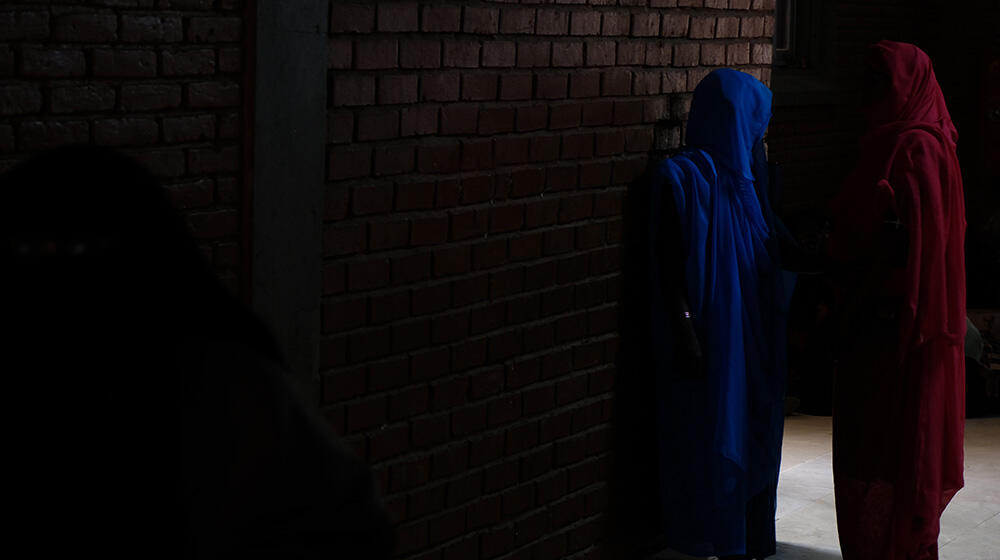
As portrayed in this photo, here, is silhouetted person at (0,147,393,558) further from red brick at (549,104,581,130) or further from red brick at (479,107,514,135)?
red brick at (549,104,581,130)

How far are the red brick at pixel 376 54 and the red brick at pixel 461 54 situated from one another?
0.24 metres

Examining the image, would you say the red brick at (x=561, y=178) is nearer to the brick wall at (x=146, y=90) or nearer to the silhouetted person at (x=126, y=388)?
the brick wall at (x=146, y=90)

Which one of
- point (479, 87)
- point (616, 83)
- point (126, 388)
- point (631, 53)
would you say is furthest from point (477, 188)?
point (126, 388)

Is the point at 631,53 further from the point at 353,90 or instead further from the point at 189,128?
the point at 189,128

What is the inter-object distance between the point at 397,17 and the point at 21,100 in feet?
4.00

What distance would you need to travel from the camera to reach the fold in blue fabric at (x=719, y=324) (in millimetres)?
5035

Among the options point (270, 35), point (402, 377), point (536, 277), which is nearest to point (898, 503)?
point (536, 277)

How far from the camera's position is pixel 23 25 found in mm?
2898

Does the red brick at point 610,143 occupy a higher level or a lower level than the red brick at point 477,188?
higher

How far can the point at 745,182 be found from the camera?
5.18 metres

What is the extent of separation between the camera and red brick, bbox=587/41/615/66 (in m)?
4.78

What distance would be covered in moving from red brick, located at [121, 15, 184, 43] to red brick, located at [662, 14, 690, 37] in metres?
2.33

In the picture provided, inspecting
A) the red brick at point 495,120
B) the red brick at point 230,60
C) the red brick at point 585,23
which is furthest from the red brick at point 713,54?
the red brick at point 230,60

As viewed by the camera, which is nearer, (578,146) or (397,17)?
(397,17)
